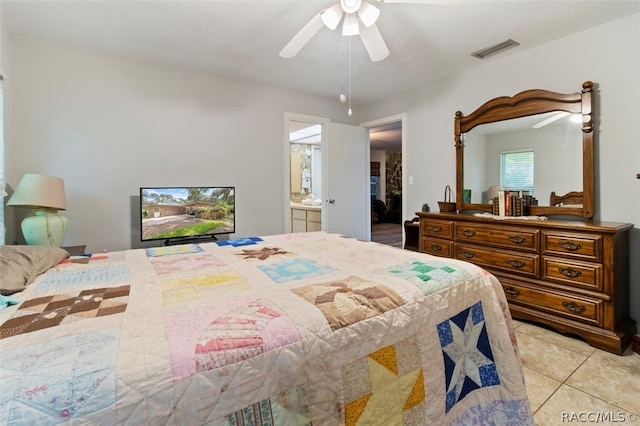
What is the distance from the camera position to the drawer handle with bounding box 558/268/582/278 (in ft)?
7.54

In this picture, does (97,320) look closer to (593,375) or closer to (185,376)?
(185,376)

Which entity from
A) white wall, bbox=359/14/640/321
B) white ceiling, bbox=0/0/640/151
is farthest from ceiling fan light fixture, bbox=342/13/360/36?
white wall, bbox=359/14/640/321

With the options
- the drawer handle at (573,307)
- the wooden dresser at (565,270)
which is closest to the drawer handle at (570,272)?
the wooden dresser at (565,270)

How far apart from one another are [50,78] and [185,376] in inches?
134

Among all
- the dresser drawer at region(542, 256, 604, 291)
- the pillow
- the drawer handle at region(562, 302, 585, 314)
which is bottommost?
the drawer handle at region(562, 302, 585, 314)

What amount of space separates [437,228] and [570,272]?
1.17 m

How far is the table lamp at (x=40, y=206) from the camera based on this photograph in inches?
90.3

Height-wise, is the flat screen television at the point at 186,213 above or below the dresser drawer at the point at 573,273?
above

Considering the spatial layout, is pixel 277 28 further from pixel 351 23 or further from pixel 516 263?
pixel 516 263

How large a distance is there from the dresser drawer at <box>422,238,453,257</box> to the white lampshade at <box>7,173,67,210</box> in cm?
340

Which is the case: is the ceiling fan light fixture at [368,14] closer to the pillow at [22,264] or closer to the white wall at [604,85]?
the white wall at [604,85]

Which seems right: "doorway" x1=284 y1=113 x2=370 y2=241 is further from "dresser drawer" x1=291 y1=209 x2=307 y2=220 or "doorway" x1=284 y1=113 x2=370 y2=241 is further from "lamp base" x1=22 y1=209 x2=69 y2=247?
"lamp base" x1=22 y1=209 x2=69 y2=247

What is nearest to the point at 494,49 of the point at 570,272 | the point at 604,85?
the point at 604,85

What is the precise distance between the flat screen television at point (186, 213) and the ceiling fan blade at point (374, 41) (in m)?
2.11
